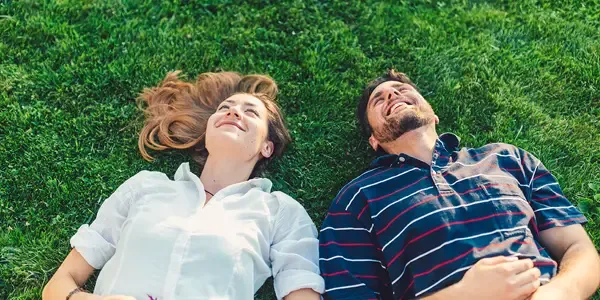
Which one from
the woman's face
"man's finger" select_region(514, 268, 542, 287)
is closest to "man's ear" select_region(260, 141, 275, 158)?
the woman's face

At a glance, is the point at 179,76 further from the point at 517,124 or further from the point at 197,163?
the point at 517,124

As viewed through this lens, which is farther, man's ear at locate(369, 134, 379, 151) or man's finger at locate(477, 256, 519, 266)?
man's ear at locate(369, 134, 379, 151)

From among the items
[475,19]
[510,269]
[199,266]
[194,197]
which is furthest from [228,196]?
[475,19]

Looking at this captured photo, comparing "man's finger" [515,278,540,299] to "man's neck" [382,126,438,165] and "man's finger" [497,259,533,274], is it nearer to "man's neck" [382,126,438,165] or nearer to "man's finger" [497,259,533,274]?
"man's finger" [497,259,533,274]

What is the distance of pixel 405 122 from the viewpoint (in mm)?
4453

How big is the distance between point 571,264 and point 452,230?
2.73 feet

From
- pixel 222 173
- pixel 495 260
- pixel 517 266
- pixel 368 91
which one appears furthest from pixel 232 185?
pixel 517 266

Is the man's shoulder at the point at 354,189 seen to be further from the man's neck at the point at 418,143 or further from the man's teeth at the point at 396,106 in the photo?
the man's teeth at the point at 396,106

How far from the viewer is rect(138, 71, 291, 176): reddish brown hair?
4996mm

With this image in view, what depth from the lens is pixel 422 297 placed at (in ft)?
12.5

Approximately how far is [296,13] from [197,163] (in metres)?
1.89

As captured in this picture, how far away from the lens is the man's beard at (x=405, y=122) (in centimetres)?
445

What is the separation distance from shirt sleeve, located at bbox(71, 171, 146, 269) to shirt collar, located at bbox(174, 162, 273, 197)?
0.41 m

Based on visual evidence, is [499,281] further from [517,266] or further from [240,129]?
[240,129]
